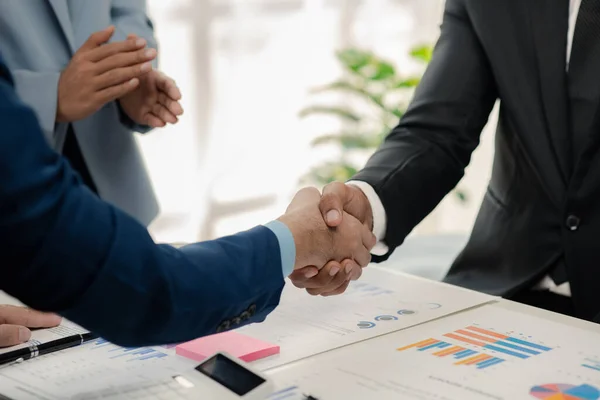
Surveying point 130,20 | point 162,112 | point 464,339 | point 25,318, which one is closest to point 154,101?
point 162,112

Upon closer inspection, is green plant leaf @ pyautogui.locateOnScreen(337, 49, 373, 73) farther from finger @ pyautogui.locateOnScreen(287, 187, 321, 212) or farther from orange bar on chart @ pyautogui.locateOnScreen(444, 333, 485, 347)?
orange bar on chart @ pyautogui.locateOnScreen(444, 333, 485, 347)

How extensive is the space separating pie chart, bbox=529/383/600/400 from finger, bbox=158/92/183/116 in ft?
3.38

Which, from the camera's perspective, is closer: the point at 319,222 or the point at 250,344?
the point at 250,344

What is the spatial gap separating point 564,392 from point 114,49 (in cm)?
111

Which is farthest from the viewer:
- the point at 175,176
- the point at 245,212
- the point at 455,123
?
the point at 245,212

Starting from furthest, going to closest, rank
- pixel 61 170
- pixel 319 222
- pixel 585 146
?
pixel 585 146 → pixel 319 222 → pixel 61 170

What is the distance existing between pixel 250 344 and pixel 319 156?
2907mm

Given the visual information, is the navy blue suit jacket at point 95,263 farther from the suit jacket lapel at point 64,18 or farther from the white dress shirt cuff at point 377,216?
the suit jacket lapel at point 64,18

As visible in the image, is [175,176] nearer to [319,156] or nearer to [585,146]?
[319,156]

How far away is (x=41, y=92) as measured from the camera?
5.47 ft

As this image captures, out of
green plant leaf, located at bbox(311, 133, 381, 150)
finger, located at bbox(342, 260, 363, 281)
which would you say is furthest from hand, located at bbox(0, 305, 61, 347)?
green plant leaf, located at bbox(311, 133, 381, 150)

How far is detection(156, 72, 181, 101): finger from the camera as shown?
179 centimetres

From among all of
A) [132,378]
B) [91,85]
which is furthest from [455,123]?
[132,378]

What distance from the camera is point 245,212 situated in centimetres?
373
